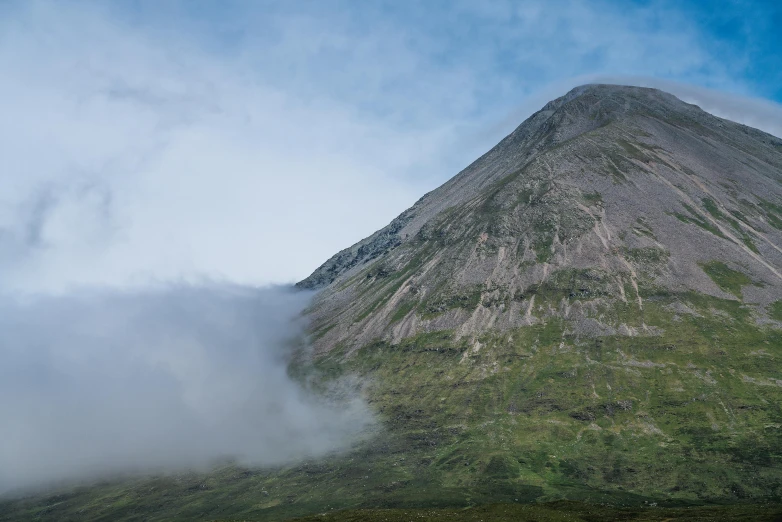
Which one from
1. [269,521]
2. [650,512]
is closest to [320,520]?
[269,521]

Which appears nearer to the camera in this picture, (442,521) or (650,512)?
(442,521)

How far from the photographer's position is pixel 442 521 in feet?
439

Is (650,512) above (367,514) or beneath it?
beneath

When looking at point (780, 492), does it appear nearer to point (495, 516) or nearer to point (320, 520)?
point (495, 516)

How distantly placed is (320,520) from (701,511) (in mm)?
101234

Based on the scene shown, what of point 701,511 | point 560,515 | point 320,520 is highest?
point 320,520

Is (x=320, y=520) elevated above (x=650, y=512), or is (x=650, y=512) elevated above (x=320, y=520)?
(x=320, y=520)

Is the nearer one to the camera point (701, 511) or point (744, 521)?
point (744, 521)

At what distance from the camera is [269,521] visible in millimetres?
199375

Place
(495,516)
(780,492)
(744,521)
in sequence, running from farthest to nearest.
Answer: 1. (780,492)
2. (495,516)
3. (744,521)

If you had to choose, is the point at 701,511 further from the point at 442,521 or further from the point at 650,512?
the point at 442,521

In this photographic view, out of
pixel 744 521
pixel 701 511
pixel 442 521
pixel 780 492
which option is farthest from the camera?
pixel 780 492

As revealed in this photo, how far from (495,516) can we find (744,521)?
178ft

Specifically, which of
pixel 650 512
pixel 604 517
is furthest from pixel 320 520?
pixel 650 512
